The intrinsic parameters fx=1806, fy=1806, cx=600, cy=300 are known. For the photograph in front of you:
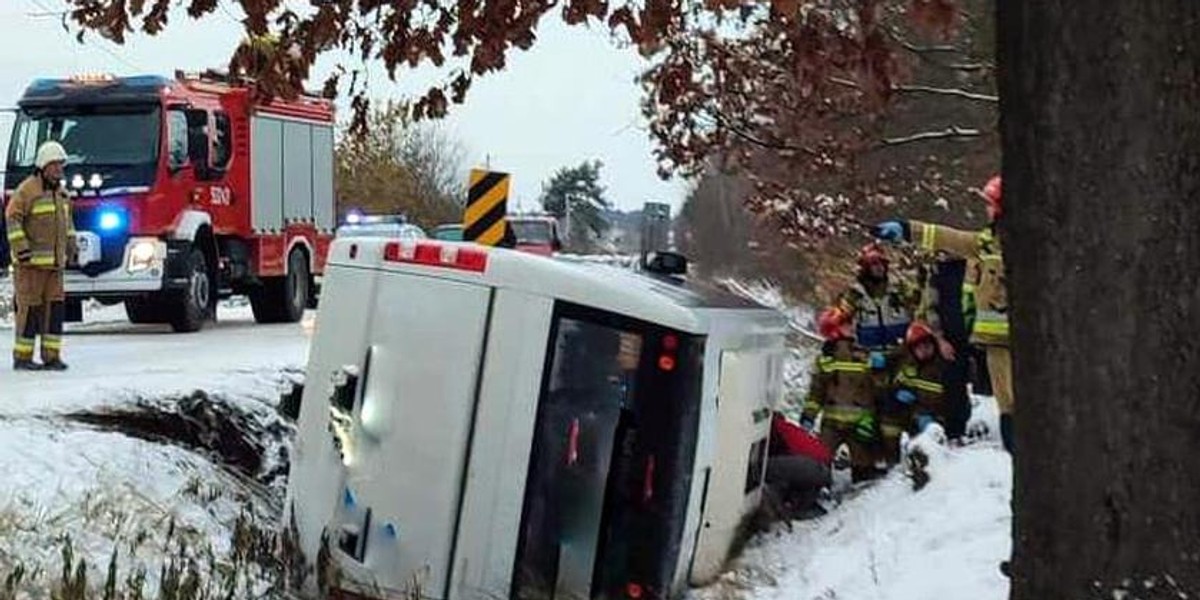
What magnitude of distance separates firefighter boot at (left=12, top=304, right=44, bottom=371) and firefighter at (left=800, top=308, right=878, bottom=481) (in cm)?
587

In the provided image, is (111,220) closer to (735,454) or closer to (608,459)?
(735,454)

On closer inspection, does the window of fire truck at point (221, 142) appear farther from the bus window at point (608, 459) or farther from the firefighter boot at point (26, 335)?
the bus window at point (608, 459)

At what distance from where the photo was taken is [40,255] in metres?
13.0

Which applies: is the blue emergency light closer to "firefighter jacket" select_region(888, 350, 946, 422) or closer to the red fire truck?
the red fire truck

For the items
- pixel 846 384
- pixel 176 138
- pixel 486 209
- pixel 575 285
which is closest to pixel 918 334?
pixel 846 384

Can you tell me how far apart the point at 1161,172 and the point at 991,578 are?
4176 mm

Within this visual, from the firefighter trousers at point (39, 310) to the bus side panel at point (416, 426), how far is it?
6479 millimetres

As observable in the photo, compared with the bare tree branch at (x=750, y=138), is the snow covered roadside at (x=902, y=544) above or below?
below

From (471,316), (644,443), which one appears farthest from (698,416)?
(471,316)

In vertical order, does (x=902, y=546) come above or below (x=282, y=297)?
above

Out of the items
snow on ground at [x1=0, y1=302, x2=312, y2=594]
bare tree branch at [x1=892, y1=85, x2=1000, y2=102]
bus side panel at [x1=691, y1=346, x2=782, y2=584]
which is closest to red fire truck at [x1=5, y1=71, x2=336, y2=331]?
snow on ground at [x1=0, y1=302, x2=312, y2=594]

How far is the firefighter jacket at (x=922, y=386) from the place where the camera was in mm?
10453

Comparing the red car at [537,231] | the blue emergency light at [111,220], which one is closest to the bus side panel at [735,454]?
the blue emergency light at [111,220]

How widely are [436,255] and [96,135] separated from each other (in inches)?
469
